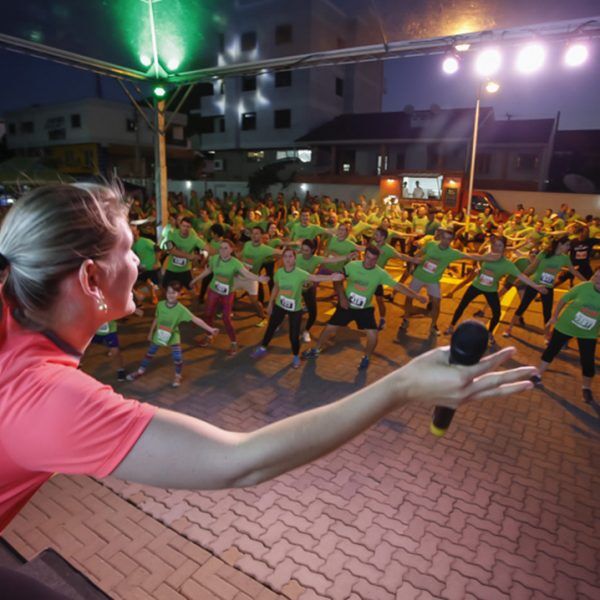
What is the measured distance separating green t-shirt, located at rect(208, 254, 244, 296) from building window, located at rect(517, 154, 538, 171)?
2991 cm

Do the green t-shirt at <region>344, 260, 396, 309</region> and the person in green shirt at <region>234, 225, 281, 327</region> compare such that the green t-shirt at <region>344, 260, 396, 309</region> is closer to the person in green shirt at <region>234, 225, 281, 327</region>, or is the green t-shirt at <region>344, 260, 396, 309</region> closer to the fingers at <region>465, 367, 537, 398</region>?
the person in green shirt at <region>234, 225, 281, 327</region>

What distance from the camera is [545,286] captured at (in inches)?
330

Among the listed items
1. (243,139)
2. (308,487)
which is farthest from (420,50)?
(243,139)

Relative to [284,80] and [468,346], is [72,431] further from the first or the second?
[284,80]

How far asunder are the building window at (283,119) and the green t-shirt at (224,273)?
30.4m

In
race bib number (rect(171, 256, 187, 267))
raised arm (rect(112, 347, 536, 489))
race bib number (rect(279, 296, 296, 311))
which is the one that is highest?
raised arm (rect(112, 347, 536, 489))

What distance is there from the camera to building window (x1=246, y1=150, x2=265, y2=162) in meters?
37.7

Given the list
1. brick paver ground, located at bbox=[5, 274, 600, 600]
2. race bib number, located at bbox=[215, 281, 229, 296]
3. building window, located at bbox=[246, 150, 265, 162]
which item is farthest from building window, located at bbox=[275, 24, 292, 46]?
brick paver ground, located at bbox=[5, 274, 600, 600]

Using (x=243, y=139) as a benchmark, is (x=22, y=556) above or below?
below

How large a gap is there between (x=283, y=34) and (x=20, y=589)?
2870cm

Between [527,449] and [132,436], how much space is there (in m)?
5.50

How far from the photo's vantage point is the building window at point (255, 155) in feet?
124

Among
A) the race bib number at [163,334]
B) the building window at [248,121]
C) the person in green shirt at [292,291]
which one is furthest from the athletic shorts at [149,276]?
the building window at [248,121]

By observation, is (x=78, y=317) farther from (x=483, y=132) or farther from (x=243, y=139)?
(x=243, y=139)
